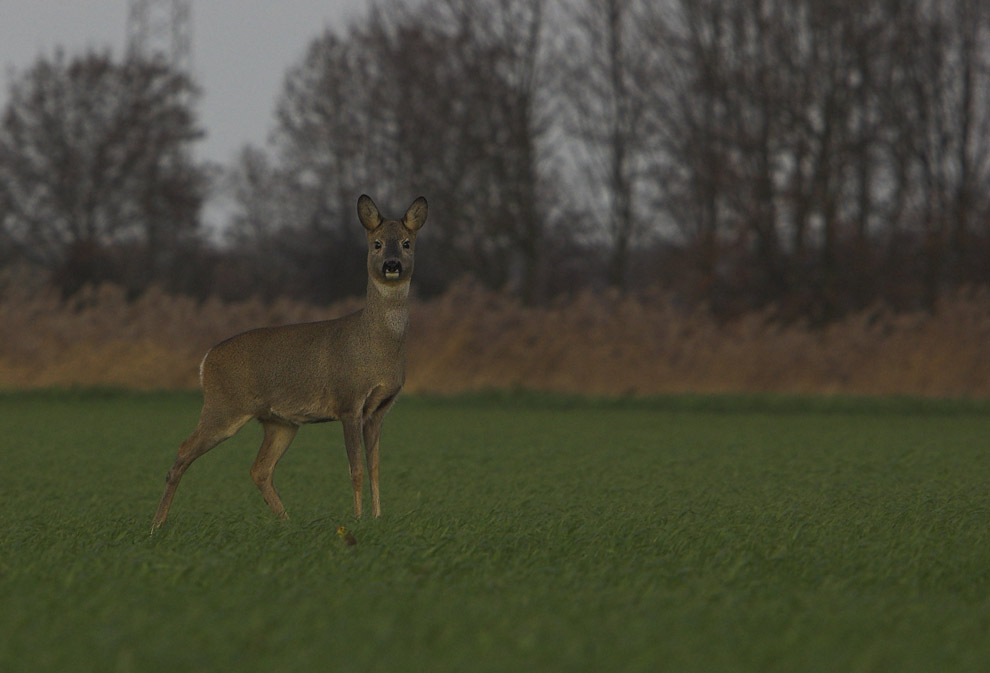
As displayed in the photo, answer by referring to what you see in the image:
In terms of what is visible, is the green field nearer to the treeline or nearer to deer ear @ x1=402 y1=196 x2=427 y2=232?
deer ear @ x1=402 y1=196 x2=427 y2=232

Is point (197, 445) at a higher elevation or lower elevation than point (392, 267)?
lower

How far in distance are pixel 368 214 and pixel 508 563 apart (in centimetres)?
181

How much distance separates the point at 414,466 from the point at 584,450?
1682mm

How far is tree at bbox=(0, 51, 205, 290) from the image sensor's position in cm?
4081

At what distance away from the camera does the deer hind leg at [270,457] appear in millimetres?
5805

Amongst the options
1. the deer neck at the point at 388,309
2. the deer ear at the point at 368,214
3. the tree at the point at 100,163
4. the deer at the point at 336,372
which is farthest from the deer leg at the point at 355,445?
the tree at the point at 100,163

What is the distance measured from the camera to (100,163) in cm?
4147

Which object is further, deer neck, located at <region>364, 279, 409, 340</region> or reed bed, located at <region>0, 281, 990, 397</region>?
reed bed, located at <region>0, 281, 990, 397</region>

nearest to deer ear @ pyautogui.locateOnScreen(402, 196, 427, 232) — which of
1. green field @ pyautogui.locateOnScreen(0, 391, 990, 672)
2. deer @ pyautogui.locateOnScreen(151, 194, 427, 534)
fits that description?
deer @ pyautogui.locateOnScreen(151, 194, 427, 534)

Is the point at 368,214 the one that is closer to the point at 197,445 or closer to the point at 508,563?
the point at 197,445

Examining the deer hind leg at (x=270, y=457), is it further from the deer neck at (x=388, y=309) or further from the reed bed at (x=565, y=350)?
the reed bed at (x=565, y=350)

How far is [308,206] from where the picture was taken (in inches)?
1597

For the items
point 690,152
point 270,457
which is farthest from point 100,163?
point 270,457

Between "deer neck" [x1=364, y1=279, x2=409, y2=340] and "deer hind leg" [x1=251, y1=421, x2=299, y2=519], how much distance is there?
2.45 feet
